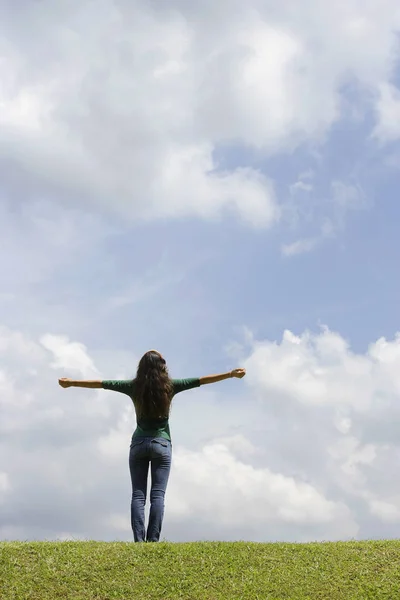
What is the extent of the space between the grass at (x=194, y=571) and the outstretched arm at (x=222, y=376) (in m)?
2.99

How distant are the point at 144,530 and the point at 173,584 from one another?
1.56 meters

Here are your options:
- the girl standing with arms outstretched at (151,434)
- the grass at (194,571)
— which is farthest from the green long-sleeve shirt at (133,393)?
the grass at (194,571)

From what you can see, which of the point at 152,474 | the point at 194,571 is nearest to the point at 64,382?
the point at 152,474

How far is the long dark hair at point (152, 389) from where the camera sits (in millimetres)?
13172

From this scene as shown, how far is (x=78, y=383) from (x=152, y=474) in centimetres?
217

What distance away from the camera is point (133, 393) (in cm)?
1346

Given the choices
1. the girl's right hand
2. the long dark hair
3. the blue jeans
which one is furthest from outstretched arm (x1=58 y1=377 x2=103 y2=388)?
the blue jeans

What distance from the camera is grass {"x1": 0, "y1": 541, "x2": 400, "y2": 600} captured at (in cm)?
1202

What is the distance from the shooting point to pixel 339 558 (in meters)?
13.5

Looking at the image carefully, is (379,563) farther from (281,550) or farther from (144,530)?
(144,530)

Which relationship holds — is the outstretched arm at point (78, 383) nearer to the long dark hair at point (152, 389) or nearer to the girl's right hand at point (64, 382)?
the girl's right hand at point (64, 382)

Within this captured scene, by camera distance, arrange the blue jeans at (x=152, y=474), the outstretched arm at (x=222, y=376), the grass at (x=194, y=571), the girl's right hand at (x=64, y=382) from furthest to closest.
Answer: the girl's right hand at (x=64, y=382)
the outstretched arm at (x=222, y=376)
the blue jeans at (x=152, y=474)
the grass at (x=194, y=571)

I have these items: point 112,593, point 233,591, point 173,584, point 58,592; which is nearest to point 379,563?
point 233,591

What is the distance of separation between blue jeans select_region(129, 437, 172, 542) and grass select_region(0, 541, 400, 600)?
20.7 inches
